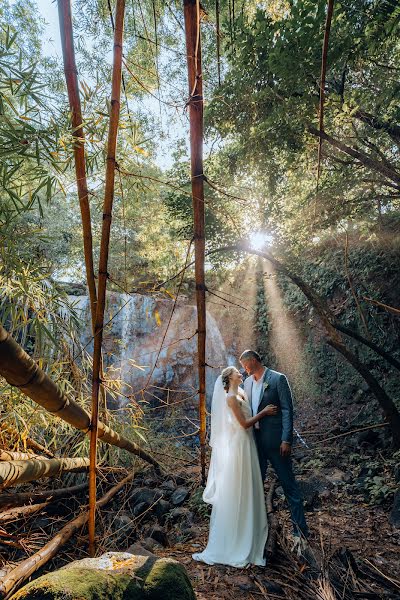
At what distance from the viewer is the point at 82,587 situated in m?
1.24

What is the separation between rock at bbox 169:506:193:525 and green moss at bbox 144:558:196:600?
2.43 metres

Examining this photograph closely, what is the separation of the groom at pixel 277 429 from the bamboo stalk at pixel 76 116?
2012 millimetres

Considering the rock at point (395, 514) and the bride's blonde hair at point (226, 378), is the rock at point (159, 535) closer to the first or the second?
the bride's blonde hair at point (226, 378)

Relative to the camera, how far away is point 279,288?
32.7 ft

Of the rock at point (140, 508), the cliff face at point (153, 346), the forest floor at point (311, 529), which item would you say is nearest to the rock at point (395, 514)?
the forest floor at point (311, 529)

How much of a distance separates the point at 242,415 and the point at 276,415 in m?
0.33

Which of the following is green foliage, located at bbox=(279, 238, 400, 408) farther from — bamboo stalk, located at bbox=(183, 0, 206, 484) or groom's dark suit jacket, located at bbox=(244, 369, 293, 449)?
bamboo stalk, located at bbox=(183, 0, 206, 484)

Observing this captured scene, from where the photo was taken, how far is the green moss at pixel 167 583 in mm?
1389

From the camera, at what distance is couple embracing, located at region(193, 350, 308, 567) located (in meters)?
2.92

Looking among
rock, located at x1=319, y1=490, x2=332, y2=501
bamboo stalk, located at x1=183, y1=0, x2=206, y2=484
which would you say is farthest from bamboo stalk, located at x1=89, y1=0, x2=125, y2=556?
rock, located at x1=319, y1=490, x2=332, y2=501

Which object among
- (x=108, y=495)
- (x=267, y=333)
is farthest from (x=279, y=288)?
(x=108, y=495)

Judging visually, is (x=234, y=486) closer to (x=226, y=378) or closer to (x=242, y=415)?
(x=242, y=415)

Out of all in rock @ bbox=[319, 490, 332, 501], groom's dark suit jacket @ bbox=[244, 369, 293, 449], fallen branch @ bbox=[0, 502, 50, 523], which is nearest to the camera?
fallen branch @ bbox=[0, 502, 50, 523]

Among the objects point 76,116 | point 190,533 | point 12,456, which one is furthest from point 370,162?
point 12,456
